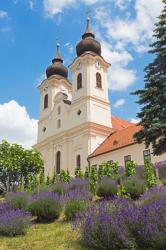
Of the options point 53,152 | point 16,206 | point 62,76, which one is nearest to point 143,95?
point 16,206

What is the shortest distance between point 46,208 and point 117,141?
22847 mm

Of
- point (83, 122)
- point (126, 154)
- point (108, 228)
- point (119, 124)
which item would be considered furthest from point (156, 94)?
point (119, 124)

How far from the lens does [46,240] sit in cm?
805

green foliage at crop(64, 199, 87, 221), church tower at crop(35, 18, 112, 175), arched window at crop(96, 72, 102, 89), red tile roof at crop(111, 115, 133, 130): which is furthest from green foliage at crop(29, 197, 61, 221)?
arched window at crop(96, 72, 102, 89)

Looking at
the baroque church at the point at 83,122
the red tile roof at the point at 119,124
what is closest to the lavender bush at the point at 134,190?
the baroque church at the point at 83,122

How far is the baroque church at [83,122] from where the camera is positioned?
1332 inches

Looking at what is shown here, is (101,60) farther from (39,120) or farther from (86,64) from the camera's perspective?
(39,120)

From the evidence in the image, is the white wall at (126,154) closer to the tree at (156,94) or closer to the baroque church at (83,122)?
the baroque church at (83,122)

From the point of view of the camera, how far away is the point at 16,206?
12.1m

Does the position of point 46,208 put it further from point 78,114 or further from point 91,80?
point 91,80

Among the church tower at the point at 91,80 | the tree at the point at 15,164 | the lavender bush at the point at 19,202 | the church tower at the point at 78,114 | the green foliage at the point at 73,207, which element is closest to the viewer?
the green foliage at the point at 73,207

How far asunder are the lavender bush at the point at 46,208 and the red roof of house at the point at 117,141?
20272 mm

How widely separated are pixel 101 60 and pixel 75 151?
464 inches

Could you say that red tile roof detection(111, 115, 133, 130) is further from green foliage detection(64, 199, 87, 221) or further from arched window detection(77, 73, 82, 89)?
green foliage detection(64, 199, 87, 221)
